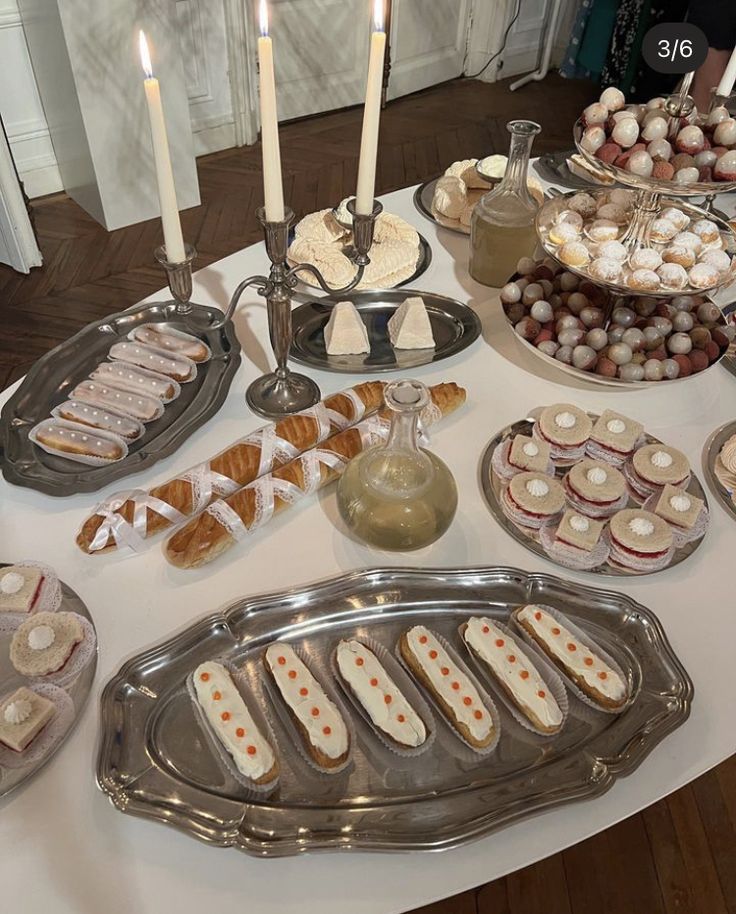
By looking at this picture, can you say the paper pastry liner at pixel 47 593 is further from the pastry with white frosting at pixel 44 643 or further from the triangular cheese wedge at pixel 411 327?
the triangular cheese wedge at pixel 411 327

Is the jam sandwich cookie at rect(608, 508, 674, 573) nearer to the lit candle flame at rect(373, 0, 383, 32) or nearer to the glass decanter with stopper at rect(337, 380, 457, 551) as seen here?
the glass decanter with stopper at rect(337, 380, 457, 551)

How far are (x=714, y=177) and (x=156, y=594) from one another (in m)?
0.95

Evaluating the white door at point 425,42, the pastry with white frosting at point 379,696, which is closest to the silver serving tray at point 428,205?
the pastry with white frosting at point 379,696

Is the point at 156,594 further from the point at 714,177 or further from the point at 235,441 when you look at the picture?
the point at 714,177

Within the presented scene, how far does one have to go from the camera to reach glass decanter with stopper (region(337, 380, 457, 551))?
0.94 m

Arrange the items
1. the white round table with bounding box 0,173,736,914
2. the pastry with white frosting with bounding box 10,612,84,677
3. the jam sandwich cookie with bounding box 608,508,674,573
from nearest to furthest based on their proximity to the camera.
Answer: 1. the white round table with bounding box 0,173,736,914
2. the pastry with white frosting with bounding box 10,612,84,677
3. the jam sandwich cookie with bounding box 608,508,674,573

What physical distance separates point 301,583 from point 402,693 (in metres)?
0.20

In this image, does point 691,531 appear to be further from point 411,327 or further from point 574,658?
point 411,327

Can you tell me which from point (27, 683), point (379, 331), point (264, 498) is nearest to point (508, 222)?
point (379, 331)

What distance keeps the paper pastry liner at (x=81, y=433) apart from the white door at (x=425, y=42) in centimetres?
318

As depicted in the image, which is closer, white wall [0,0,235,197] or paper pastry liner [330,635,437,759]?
paper pastry liner [330,635,437,759]

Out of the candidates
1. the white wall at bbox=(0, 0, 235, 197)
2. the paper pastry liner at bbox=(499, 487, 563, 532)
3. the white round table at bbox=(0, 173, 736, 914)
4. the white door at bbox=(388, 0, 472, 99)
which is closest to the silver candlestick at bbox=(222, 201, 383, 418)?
the white round table at bbox=(0, 173, 736, 914)

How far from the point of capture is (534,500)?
3.24 feet

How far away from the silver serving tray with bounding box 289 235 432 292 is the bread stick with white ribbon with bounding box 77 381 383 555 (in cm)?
32
